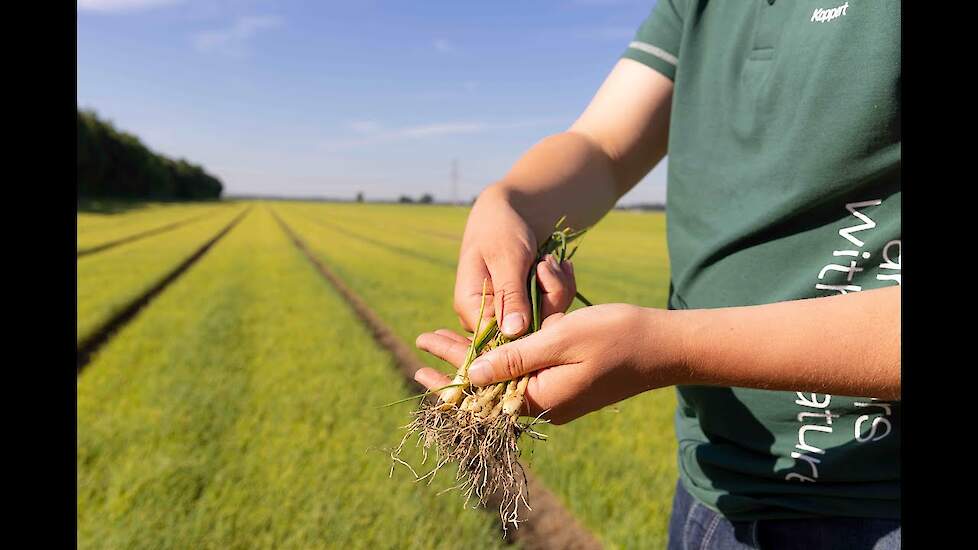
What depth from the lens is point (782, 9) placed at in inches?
48.4

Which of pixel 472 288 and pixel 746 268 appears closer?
pixel 746 268

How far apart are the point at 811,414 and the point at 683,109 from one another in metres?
0.74

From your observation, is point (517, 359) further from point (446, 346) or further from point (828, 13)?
point (828, 13)

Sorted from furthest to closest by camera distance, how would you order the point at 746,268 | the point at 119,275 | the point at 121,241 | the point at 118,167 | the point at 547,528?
1. the point at 118,167
2. the point at 121,241
3. the point at 119,275
4. the point at 547,528
5. the point at 746,268

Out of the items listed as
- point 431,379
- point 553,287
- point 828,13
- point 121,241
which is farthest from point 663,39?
point 121,241

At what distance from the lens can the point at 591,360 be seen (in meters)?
1.03

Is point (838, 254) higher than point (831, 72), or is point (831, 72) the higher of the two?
point (831, 72)

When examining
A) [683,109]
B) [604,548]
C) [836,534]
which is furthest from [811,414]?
[604,548]

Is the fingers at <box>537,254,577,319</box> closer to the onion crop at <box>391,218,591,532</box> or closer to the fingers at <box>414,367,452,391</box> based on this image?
the onion crop at <box>391,218,591,532</box>

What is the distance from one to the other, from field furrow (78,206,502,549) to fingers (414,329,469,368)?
2.37ft

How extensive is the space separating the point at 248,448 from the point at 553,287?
3652 millimetres

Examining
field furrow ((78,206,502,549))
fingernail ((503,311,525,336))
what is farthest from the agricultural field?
fingernail ((503,311,525,336))

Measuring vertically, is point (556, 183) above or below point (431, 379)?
above
